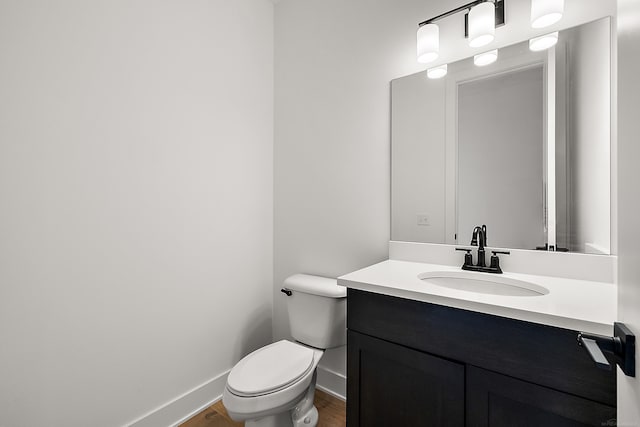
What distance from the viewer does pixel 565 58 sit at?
1.20 metres

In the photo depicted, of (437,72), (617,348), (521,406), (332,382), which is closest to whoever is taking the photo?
(617,348)

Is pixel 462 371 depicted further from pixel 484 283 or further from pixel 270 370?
pixel 270 370

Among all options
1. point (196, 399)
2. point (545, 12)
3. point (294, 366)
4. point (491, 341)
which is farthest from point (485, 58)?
point (196, 399)

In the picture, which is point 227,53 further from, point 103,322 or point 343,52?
point 103,322

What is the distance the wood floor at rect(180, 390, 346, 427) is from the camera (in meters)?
1.62

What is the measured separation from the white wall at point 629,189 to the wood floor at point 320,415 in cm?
138

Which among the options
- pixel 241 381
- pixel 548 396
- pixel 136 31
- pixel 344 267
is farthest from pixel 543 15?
pixel 241 381

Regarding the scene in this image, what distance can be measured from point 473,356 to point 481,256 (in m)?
0.53

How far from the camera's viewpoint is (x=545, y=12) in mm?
1146

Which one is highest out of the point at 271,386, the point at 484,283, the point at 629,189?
the point at 629,189

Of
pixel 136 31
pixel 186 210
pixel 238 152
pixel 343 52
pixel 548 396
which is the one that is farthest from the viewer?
pixel 238 152

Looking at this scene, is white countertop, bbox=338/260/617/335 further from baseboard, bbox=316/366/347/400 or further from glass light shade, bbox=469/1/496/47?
glass light shade, bbox=469/1/496/47

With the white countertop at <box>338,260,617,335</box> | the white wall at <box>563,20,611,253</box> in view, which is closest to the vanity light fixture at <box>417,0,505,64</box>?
the white wall at <box>563,20,611,253</box>

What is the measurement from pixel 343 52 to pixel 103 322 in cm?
188
